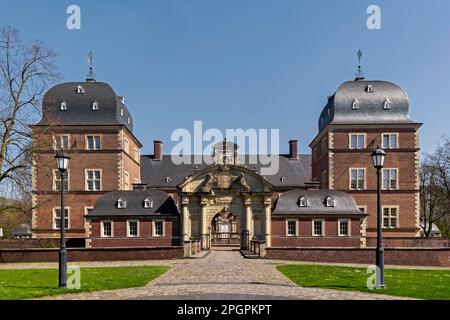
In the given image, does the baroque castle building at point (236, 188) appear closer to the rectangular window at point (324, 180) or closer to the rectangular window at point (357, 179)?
the rectangular window at point (357, 179)

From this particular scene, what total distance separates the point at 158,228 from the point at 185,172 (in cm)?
2328

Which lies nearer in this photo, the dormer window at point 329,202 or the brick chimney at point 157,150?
the dormer window at point 329,202

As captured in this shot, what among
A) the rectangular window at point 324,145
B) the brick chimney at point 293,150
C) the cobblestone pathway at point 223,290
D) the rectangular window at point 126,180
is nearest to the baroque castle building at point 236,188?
the rectangular window at point 126,180

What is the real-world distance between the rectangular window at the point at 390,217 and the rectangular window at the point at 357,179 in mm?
2977

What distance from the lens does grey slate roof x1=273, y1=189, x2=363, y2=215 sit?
35.3 metres

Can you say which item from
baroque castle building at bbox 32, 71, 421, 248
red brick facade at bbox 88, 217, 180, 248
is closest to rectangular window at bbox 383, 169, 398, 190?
baroque castle building at bbox 32, 71, 421, 248

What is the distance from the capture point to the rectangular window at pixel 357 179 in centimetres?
4241

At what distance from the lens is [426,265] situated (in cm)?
2488

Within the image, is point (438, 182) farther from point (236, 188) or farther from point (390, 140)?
point (236, 188)

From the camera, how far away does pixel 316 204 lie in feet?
118

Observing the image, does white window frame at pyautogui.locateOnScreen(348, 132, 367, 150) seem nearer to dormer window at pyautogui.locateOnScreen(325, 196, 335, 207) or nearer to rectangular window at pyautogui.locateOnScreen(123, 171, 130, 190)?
dormer window at pyautogui.locateOnScreen(325, 196, 335, 207)

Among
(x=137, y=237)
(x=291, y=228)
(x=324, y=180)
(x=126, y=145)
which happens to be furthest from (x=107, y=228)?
(x=324, y=180)

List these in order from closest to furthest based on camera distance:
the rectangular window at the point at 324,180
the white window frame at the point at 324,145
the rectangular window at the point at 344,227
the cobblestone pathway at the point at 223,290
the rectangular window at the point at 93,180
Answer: the cobblestone pathway at the point at 223,290, the rectangular window at the point at 344,227, the rectangular window at the point at 93,180, the white window frame at the point at 324,145, the rectangular window at the point at 324,180
